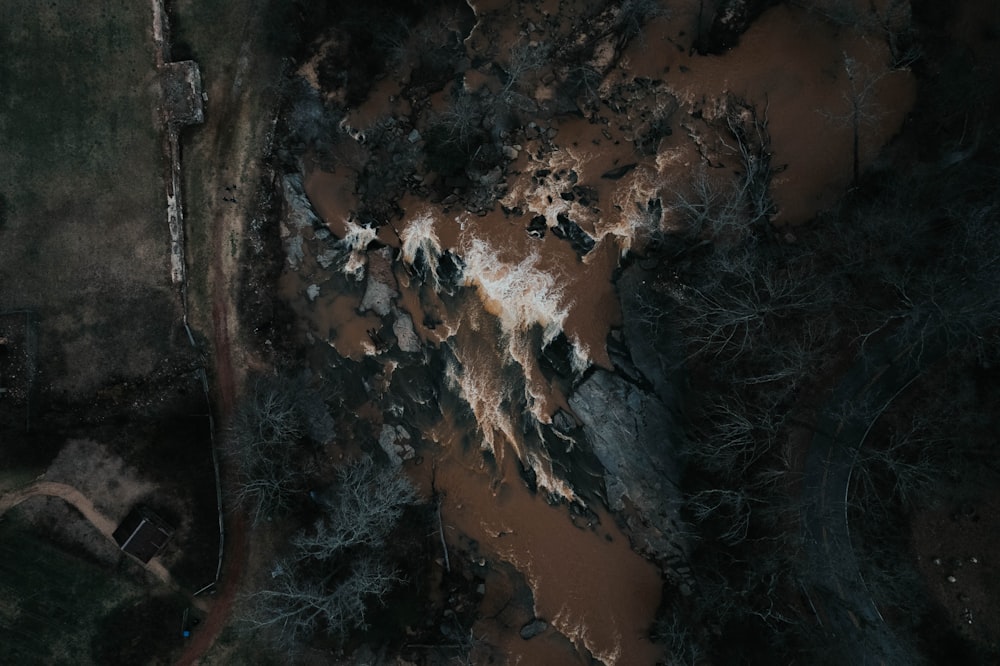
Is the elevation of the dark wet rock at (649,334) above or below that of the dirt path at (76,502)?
above

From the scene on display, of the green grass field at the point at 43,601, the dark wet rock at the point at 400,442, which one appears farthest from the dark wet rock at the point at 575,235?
the green grass field at the point at 43,601

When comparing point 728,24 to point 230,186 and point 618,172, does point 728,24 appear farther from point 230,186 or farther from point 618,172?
point 230,186

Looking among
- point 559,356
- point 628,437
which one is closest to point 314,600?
point 559,356

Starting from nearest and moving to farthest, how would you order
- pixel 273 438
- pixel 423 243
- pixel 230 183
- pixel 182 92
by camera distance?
1. pixel 273 438
2. pixel 182 92
3. pixel 230 183
4. pixel 423 243

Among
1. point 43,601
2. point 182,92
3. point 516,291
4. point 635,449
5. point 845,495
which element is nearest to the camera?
point 845,495

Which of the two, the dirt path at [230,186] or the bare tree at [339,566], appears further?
the dirt path at [230,186]

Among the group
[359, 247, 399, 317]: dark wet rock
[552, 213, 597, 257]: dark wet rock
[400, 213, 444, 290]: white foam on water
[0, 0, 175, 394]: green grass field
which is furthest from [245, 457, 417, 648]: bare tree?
[552, 213, 597, 257]: dark wet rock

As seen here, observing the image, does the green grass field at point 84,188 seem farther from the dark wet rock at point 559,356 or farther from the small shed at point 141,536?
the dark wet rock at point 559,356
